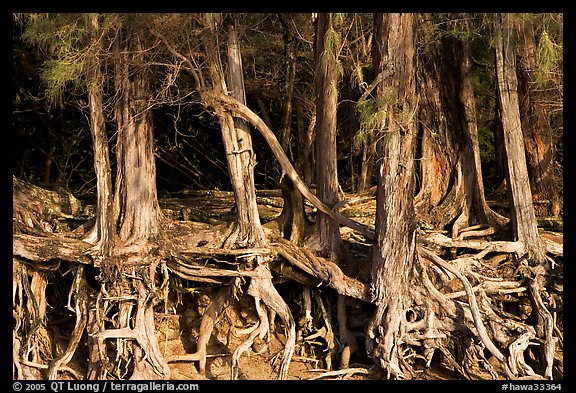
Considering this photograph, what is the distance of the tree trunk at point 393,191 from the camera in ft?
31.3

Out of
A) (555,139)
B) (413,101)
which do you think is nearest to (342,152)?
(555,139)

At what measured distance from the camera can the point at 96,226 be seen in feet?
32.9

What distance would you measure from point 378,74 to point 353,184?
5.08 metres

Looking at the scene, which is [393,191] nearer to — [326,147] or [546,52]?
[326,147]

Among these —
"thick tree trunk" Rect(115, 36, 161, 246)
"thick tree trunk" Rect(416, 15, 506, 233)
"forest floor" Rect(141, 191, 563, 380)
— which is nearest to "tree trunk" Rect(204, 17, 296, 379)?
"forest floor" Rect(141, 191, 563, 380)

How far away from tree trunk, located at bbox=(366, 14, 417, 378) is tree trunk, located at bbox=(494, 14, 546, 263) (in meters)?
1.56

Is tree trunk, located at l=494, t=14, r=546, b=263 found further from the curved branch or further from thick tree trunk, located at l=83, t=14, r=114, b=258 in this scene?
thick tree trunk, located at l=83, t=14, r=114, b=258

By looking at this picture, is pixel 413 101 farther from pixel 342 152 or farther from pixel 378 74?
pixel 342 152

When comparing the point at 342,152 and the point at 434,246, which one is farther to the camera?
the point at 342,152

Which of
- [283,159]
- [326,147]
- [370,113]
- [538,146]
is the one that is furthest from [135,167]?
[538,146]

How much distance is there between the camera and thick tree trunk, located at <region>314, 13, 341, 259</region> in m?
10.6

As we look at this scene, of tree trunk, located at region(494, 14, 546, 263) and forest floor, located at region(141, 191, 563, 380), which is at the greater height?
tree trunk, located at region(494, 14, 546, 263)

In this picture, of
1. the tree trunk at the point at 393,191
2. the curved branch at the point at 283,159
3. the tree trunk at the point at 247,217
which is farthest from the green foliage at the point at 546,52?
the tree trunk at the point at 247,217

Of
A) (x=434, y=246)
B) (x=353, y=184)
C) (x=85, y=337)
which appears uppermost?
(x=353, y=184)
